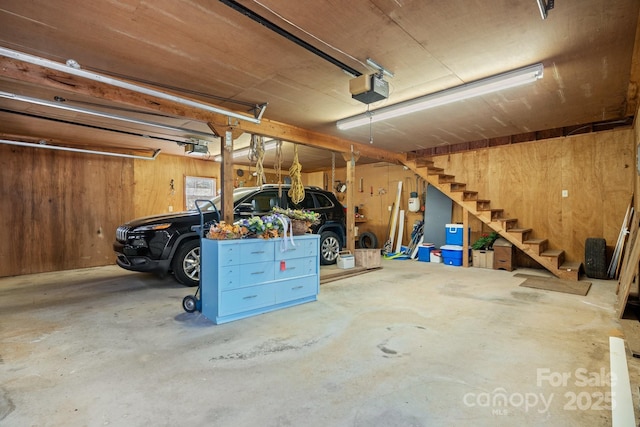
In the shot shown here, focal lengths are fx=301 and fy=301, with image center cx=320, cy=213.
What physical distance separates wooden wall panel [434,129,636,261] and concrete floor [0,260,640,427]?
197 cm

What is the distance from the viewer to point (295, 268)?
3.71 meters

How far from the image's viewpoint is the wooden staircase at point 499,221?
16.6 ft

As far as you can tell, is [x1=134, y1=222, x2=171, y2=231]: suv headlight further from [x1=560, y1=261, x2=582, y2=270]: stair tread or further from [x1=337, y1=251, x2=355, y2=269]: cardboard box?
[x1=560, y1=261, x2=582, y2=270]: stair tread

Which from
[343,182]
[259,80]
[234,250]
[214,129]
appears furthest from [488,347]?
[343,182]

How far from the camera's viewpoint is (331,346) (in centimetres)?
253

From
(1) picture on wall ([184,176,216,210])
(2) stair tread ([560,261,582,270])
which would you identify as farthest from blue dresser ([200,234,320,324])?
(1) picture on wall ([184,176,216,210])

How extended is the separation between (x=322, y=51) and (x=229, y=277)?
2393mm

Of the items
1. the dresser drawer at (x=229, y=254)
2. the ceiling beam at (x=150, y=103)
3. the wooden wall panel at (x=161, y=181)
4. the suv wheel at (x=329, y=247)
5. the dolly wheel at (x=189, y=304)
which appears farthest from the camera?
the wooden wall panel at (x=161, y=181)

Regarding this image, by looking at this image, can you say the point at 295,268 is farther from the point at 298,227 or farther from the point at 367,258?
the point at 367,258

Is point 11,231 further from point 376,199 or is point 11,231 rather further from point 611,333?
point 611,333

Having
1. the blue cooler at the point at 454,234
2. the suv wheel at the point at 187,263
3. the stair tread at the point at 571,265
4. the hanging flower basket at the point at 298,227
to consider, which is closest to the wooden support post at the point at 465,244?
the blue cooler at the point at 454,234

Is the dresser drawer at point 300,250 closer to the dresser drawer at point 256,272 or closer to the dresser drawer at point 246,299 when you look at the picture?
the dresser drawer at point 256,272

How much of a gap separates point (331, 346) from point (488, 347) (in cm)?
130

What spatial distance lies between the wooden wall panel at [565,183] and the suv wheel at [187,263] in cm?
599
